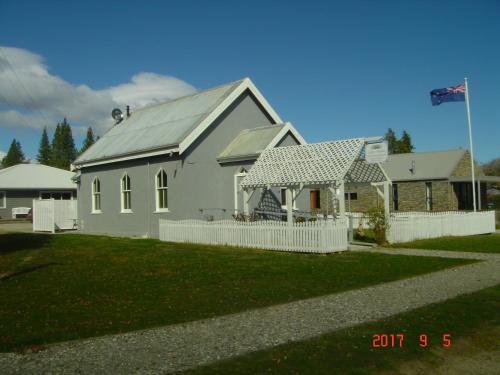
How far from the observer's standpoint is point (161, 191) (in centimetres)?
2419

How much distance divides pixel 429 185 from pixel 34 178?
37698 mm

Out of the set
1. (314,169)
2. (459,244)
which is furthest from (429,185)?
(314,169)

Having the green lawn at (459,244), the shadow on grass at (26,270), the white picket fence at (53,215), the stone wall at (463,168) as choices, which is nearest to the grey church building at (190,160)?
the white picket fence at (53,215)

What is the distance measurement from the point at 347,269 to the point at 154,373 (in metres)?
8.52

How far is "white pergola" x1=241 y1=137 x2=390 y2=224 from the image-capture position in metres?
17.9

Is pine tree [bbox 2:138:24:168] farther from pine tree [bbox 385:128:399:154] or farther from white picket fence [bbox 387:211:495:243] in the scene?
white picket fence [bbox 387:211:495:243]

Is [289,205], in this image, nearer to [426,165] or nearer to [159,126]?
[159,126]

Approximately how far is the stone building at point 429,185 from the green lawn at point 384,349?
31.7 meters

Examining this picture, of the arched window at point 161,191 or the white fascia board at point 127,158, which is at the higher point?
the white fascia board at point 127,158

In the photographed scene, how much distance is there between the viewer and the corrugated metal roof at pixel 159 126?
23.8 m

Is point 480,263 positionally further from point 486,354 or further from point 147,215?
point 147,215

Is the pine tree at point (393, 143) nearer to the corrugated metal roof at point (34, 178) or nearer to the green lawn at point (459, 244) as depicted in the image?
the corrugated metal roof at point (34, 178)

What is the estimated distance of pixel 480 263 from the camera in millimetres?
14383

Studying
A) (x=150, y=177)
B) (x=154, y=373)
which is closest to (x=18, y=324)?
(x=154, y=373)
